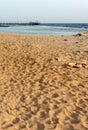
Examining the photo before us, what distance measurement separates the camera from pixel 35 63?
1173 centimetres

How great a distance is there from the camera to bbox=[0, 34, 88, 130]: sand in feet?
19.6

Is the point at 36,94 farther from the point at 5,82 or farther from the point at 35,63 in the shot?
the point at 35,63

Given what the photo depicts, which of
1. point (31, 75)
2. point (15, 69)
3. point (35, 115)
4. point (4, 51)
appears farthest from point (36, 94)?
point (4, 51)

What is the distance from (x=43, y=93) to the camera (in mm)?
7727

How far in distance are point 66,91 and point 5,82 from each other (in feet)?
6.53

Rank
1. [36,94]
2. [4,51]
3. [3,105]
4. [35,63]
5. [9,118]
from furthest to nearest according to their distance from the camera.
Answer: [4,51]
[35,63]
[36,94]
[3,105]
[9,118]

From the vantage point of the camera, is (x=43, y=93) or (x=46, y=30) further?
(x=46, y=30)

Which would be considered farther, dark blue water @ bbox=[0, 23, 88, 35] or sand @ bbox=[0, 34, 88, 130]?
dark blue water @ bbox=[0, 23, 88, 35]

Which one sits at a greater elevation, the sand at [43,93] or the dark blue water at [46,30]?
the sand at [43,93]

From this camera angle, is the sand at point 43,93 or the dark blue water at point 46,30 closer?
the sand at point 43,93

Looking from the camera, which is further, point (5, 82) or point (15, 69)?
point (15, 69)

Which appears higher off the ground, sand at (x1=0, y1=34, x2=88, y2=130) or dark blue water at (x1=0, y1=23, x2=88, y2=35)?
sand at (x1=0, y1=34, x2=88, y2=130)

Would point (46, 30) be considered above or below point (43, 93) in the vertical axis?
below

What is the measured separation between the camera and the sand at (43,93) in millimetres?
5973
